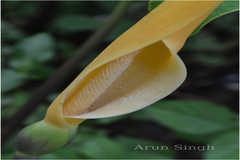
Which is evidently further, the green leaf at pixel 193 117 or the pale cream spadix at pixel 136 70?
the green leaf at pixel 193 117

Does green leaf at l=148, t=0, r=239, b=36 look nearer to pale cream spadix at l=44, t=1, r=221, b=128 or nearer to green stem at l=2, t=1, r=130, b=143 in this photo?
pale cream spadix at l=44, t=1, r=221, b=128

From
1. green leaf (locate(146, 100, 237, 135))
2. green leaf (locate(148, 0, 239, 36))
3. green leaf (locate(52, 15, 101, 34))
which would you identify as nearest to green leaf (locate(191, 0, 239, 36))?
green leaf (locate(148, 0, 239, 36))

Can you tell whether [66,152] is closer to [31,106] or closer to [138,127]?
[31,106]

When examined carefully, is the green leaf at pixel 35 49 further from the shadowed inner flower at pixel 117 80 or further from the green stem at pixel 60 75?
the shadowed inner flower at pixel 117 80

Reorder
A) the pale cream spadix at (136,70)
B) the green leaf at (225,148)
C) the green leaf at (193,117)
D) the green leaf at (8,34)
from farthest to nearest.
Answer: the green leaf at (8,34) → the green leaf at (193,117) → the green leaf at (225,148) → the pale cream spadix at (136,70)

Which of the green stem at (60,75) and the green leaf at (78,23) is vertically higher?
the green leaf at (78,23)

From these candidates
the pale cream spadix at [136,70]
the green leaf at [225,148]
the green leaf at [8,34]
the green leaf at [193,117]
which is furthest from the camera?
the green leaf at [8,34]

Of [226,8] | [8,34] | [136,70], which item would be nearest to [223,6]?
[226,8]

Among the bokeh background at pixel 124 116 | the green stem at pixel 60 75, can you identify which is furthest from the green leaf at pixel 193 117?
the green stem at pixel 60 75
